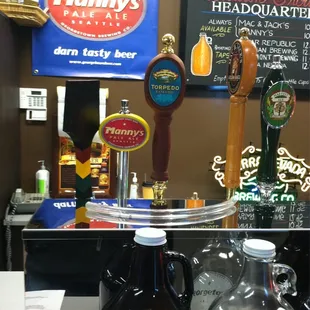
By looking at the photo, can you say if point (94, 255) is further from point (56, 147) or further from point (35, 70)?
point (35, 70)

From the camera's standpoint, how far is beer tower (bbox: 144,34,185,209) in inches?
35.8

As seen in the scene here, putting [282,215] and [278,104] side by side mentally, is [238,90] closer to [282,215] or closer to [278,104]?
[278,104]

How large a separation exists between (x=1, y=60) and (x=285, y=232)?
1.75m

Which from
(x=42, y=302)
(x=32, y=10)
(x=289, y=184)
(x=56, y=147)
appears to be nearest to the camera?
(x=42, y=302)

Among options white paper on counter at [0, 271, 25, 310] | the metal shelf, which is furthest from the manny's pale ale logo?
white paper on counter at [0, 271, 25, 310]

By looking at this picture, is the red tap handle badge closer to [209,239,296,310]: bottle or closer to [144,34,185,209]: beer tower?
[144,34,185,209]: beer tower

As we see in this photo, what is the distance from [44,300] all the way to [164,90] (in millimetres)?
521

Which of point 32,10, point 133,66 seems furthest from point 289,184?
point 32,10

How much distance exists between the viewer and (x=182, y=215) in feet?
3.10

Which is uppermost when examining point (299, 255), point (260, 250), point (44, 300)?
point (260, 250)

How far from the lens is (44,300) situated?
870 millimetres

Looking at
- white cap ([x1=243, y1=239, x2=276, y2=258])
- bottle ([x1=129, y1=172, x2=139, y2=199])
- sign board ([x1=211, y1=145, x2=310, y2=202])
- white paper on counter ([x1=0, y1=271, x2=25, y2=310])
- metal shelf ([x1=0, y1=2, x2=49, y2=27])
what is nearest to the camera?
white cap ([x1=243, y1=239, x2=276, y2=258])

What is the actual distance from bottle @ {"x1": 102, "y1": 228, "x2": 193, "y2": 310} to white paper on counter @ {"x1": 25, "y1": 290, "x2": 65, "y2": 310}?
268 millimetres

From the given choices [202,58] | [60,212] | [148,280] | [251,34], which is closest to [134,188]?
[202,58]
